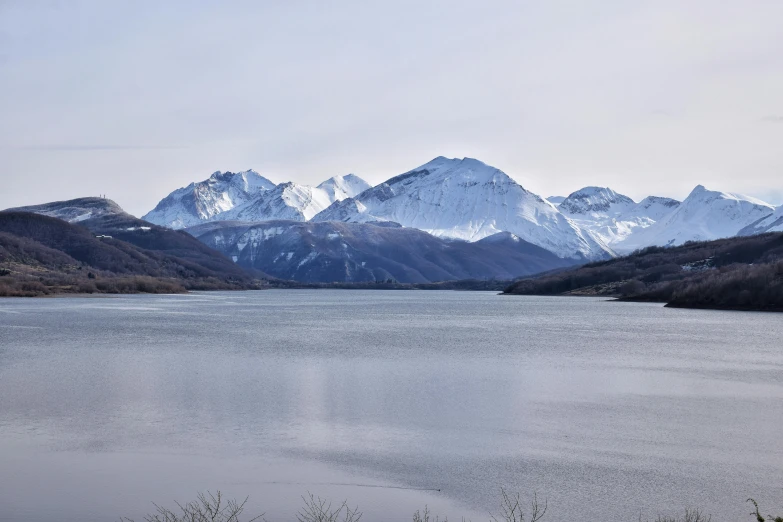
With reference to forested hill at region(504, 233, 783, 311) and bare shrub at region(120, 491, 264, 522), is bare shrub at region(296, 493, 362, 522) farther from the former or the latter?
forested hill at region(504, 233, 783, 311)

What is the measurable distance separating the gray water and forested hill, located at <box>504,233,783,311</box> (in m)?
60.2

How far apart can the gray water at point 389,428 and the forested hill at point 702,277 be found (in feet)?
197

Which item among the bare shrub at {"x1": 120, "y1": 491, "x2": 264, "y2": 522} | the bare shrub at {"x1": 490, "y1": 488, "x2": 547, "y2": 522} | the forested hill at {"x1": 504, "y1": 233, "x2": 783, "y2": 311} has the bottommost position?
the bare shrub at {"x1": 490, "y1": 488, "x2": 547, "y2": 522}

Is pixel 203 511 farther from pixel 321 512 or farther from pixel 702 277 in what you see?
pixel 702 277

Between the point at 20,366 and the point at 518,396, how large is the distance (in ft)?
80.5

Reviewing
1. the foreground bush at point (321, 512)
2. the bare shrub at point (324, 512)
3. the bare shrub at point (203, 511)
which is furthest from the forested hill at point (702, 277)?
the bare shrub at point (203, 511)

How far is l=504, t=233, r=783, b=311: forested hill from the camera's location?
11250 cm

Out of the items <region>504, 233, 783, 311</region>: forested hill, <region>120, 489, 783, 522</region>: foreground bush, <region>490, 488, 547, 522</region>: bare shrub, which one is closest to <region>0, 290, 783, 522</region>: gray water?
<region>490, 488, 547, 522</region>: bare shrub

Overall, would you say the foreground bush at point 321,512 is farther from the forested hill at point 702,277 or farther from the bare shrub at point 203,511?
the forested hill at point 702,277

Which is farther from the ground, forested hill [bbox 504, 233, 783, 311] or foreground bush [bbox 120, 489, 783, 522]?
forested hill [bbox 504, 233, 783, 311]

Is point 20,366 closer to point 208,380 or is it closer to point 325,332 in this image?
point 208,380

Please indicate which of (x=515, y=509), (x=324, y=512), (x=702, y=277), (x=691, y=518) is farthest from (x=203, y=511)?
(x=702, y=277)

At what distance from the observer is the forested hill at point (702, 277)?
112 meters

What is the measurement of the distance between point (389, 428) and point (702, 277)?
119 metres
